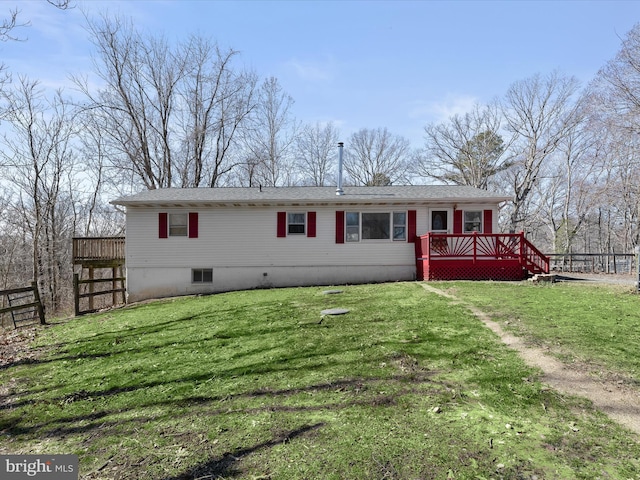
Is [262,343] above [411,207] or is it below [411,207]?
below

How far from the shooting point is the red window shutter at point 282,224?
13.4m

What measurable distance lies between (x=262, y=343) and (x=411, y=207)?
9.07 metres

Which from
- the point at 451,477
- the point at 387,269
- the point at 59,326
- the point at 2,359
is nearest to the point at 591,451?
the point at 451,477

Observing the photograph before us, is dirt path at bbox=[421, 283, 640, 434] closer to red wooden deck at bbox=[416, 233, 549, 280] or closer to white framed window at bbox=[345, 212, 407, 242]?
red wooden deck at bbox=[416, 233, 549, 280]

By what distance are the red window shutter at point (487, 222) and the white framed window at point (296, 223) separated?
678 centimetres

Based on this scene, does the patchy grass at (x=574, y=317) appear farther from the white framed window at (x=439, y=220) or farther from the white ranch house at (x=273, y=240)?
the white ranch house at (x=273, y=240)

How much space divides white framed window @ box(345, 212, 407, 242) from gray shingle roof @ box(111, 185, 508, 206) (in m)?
0.58

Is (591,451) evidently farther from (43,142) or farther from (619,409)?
(43,142)

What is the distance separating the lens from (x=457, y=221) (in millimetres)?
12984

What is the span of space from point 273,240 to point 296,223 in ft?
3.63

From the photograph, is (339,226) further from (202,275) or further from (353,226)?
(202,275)

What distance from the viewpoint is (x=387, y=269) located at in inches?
520

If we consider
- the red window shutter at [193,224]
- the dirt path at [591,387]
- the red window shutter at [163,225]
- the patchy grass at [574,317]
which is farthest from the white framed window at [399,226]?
the red window shutter at [163,225]

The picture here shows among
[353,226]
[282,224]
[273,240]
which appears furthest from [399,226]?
[273,240]
